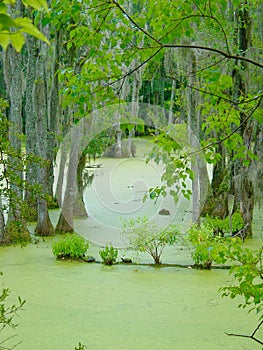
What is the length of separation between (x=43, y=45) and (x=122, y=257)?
4.59 m

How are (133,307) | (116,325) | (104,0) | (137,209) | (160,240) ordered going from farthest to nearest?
(137,209)
(160,240)
(133,307)
(116,325)
(104,0)

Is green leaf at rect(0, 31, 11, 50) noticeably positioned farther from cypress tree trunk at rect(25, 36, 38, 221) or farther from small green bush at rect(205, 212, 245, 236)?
cypress tree trunk at rect(25, 36, 38, 221)

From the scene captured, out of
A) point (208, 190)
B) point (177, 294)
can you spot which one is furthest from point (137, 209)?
point (177, 294)

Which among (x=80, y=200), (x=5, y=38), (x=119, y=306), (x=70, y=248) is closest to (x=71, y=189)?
(x=80, y=200)

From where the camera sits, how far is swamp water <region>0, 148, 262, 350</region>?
4004 mm

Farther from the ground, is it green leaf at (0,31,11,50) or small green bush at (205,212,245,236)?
green leaf at (0,31,11,50)

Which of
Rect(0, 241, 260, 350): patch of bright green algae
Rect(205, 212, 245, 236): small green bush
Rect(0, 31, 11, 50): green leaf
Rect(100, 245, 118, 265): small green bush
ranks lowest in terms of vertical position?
Rect(0, 241, 260, 350): patch of bright green algae

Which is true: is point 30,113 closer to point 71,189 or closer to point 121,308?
point 71,189

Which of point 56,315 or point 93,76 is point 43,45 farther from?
point 93,76

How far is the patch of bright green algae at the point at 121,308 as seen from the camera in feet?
13.1

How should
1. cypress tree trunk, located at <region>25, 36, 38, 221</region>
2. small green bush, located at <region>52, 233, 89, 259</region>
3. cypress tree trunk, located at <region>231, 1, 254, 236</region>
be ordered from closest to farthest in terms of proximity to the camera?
small green bush, located at <region>52, 233, 89, 259</region>, cypress tree trunk, located at <region>231, 1, 254, 236</region>, cypress tree trunk, located at <region>25, 36, 38, 221</region>

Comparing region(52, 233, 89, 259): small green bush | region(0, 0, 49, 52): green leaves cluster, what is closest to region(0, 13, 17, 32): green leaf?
region(0, 0, 49, 52): green leaves cluster

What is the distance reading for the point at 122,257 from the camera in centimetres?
712

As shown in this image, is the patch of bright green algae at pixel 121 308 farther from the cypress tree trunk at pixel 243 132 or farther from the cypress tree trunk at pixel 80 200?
the cypress tree trunk at pixel 80 200
